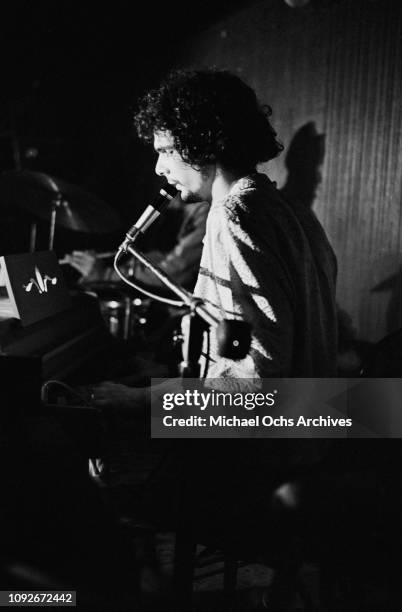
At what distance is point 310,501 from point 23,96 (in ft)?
18.0

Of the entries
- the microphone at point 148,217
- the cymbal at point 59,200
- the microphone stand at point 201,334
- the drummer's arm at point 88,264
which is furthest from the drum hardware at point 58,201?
the microphone stand at point 201,334

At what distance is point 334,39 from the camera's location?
421cm

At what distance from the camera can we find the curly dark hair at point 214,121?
7.29ft

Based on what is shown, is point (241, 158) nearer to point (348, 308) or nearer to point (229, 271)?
point (229, 271)

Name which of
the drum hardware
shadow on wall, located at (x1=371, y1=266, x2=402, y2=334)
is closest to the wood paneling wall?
shadow on wall, located at (x1=371, y1=266, x2=402, y2=334)

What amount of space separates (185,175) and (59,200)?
281 centimetres

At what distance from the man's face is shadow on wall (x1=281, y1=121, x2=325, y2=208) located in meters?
2.09

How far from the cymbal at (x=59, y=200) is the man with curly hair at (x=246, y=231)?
7.39 feet

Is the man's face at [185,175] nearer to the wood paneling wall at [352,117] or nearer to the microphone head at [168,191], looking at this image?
the microphone head at [168,191]

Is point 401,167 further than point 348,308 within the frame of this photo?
No

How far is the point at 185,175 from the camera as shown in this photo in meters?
2.30

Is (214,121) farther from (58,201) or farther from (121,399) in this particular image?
(58,201)

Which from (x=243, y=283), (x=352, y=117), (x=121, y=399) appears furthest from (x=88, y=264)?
(x=243, y=283)

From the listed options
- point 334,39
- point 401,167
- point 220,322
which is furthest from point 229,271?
point 334,39
